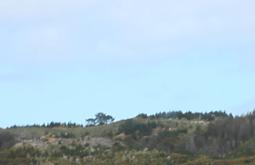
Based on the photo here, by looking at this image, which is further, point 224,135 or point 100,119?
point 100,119

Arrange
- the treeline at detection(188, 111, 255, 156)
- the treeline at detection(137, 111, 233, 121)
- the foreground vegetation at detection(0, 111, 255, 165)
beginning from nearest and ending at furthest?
the foreground vegetation at detection(0, 111, 255, 165), the treeline at detection(188, 111, 255, 156), the treeline at detection(137, 111, 233, 121)

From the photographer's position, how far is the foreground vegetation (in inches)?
1923

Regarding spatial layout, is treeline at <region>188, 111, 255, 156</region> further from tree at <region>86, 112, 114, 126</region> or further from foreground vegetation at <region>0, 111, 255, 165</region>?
tree at <region>86, 112, 114, 126</region>

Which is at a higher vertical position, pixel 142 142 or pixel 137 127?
pixel 137 127

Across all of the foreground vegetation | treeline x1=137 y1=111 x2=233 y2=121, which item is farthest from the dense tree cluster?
treeline x1=137 y1=111 x2=233 y2=121

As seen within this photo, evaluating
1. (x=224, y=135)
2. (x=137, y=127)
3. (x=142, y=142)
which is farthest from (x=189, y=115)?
(x=224, y=135)

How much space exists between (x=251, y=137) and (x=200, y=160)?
16.6 metres

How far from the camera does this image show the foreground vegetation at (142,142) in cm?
4884

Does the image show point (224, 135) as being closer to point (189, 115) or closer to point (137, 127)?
point (137, 127)

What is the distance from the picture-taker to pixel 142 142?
67312 mm

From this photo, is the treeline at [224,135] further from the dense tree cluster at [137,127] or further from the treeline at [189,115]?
the treeline at [189,115]

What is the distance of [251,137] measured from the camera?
60.0 metres

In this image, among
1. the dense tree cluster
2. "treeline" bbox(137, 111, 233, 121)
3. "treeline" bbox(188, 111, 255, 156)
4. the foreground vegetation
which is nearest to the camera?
the foreground vegetation

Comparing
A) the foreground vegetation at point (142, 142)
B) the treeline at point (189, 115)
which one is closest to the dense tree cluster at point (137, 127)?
the foreground vegetation at point (142, 142)
